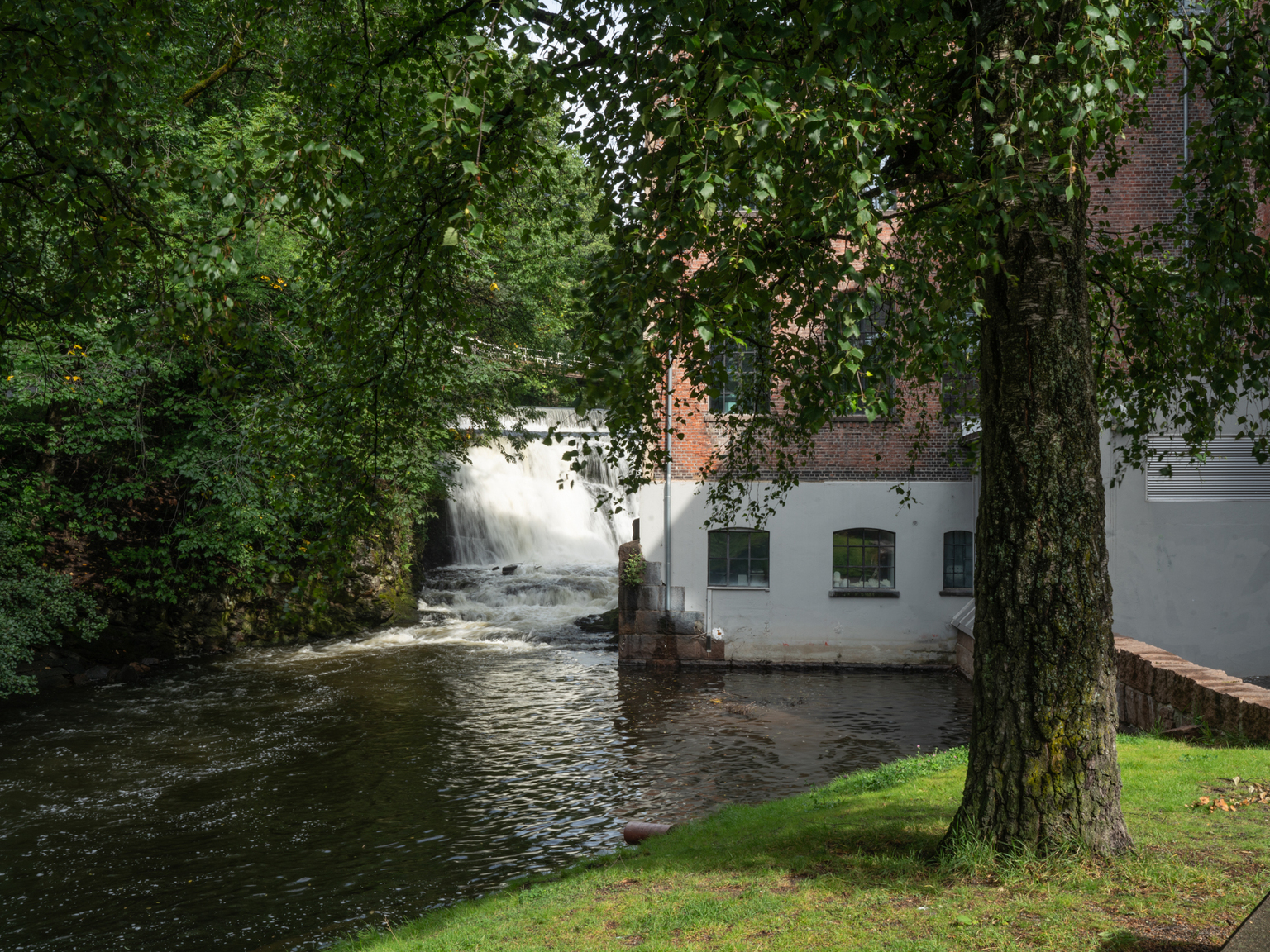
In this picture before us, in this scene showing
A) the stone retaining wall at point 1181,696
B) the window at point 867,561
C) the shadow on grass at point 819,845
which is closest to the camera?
the shadow on grass at point 819,845

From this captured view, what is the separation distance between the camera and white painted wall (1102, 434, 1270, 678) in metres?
15.7

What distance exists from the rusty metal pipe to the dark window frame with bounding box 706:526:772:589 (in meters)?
10.6

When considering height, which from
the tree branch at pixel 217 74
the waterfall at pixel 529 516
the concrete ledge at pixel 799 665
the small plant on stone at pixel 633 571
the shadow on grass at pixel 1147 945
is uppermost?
the tree branch at pixel 217 74

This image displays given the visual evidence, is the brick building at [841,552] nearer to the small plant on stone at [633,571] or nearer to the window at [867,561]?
the window at [867,561]

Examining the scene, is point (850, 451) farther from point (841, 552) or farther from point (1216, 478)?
point (1216, 478)

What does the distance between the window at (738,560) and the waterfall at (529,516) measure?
28.8ft

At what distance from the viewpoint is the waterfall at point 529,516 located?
1105 inches

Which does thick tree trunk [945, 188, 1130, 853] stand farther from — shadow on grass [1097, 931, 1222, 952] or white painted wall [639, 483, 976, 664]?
white painted wall [639, 483, 976, 664]

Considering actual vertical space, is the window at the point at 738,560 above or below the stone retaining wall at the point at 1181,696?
above

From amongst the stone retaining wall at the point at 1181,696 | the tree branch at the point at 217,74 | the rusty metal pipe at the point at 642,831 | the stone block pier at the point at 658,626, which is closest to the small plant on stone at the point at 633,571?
the stone block pier at the point at 658,626

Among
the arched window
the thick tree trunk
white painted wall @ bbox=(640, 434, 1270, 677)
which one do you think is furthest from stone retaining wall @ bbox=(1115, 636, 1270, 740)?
the arched window

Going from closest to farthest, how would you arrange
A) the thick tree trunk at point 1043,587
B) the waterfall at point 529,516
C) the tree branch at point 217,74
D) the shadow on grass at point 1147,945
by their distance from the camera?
1. the shadow on grass at point 1147,945
2. the thick tree trunk at point 1043,587
3. the tree branch at point 217,74
4. the waterfall at point 529,516

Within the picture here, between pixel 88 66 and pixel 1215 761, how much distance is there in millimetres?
8721

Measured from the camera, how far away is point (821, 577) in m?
18.5
